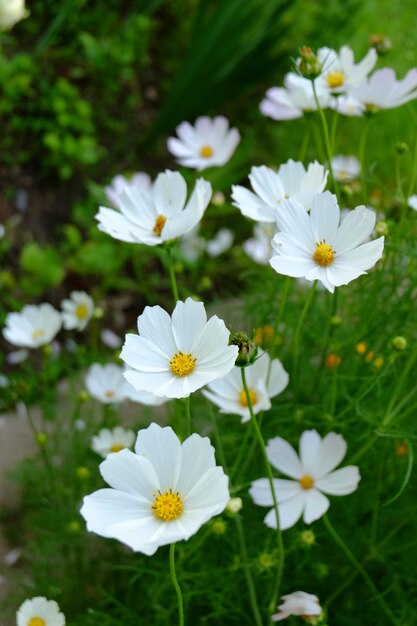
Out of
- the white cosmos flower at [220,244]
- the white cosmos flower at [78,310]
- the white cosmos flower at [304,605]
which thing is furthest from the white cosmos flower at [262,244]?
the white cosmos flower at [304,605]

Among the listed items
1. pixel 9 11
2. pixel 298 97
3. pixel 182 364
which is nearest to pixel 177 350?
pixel 182 364

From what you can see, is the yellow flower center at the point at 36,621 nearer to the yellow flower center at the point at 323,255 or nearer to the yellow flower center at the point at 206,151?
the yellow flower center at the point at 323,255

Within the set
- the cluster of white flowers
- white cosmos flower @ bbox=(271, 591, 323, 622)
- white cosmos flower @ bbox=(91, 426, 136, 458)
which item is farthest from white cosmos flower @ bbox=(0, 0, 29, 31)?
white cosmos flower @ bbox=(271, 591, 323, 622)

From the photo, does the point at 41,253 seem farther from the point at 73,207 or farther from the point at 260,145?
the point at 260,145

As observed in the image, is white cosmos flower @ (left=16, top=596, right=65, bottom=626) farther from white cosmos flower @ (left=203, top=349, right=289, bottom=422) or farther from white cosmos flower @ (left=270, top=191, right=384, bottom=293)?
white cosmos flower @ (left=270, top=191, right=384, bottom=293)

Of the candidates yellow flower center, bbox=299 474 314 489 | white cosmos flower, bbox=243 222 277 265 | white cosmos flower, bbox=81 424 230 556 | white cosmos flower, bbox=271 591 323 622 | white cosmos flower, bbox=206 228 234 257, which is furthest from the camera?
white cosmos flower, bbox=206 228 234 257

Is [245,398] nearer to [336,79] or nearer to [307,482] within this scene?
[307,482]
